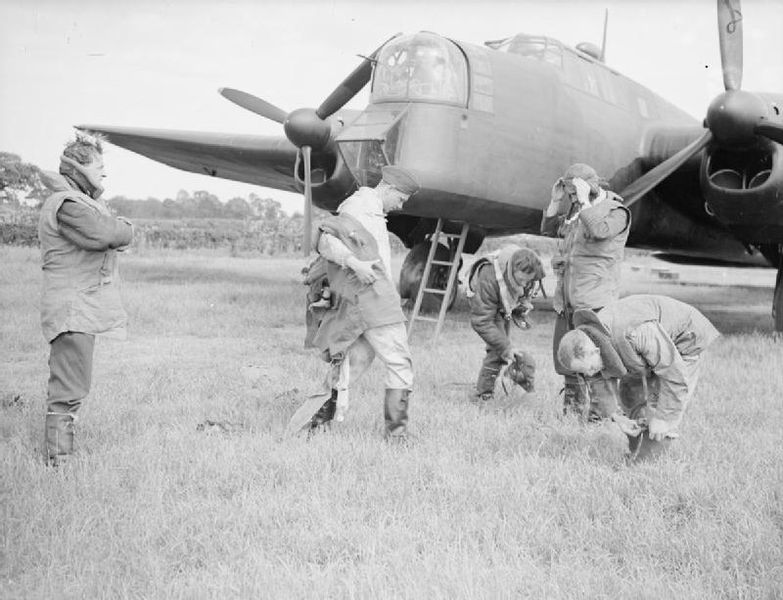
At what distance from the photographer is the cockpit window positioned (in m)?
8.55

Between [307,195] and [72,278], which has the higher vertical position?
[307,195]

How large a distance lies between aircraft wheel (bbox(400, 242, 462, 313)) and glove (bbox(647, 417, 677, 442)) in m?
7.31

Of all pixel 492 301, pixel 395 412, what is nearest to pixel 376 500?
pixel 395 412

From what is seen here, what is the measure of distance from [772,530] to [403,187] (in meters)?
2.90

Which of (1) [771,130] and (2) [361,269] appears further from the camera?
(1) [771,130]

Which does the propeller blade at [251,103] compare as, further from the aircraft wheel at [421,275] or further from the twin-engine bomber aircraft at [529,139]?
the aircraft wheel at [421,275]

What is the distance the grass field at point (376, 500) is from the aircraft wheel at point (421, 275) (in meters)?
5.04

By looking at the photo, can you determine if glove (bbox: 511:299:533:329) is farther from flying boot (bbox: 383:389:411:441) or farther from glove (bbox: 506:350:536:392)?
flying boot (bbox: 383:389:411:441)

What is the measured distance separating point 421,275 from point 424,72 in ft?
12.6

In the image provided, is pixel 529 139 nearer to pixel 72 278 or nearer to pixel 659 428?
pixel 659 428

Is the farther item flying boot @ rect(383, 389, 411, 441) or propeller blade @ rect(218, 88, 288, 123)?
propeller blade @ rect(218, 88, 288, 123)

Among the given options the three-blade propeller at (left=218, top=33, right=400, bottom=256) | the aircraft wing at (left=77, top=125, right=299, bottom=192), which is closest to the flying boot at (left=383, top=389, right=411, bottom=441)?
the three-blade propeller at (left=218, top=33, right=400, bottom=256)

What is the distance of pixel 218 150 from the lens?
1377 centimetres

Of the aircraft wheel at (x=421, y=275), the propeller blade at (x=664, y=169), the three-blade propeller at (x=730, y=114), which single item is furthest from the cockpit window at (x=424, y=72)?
the aircraft wheel at (x=421, y=275)
